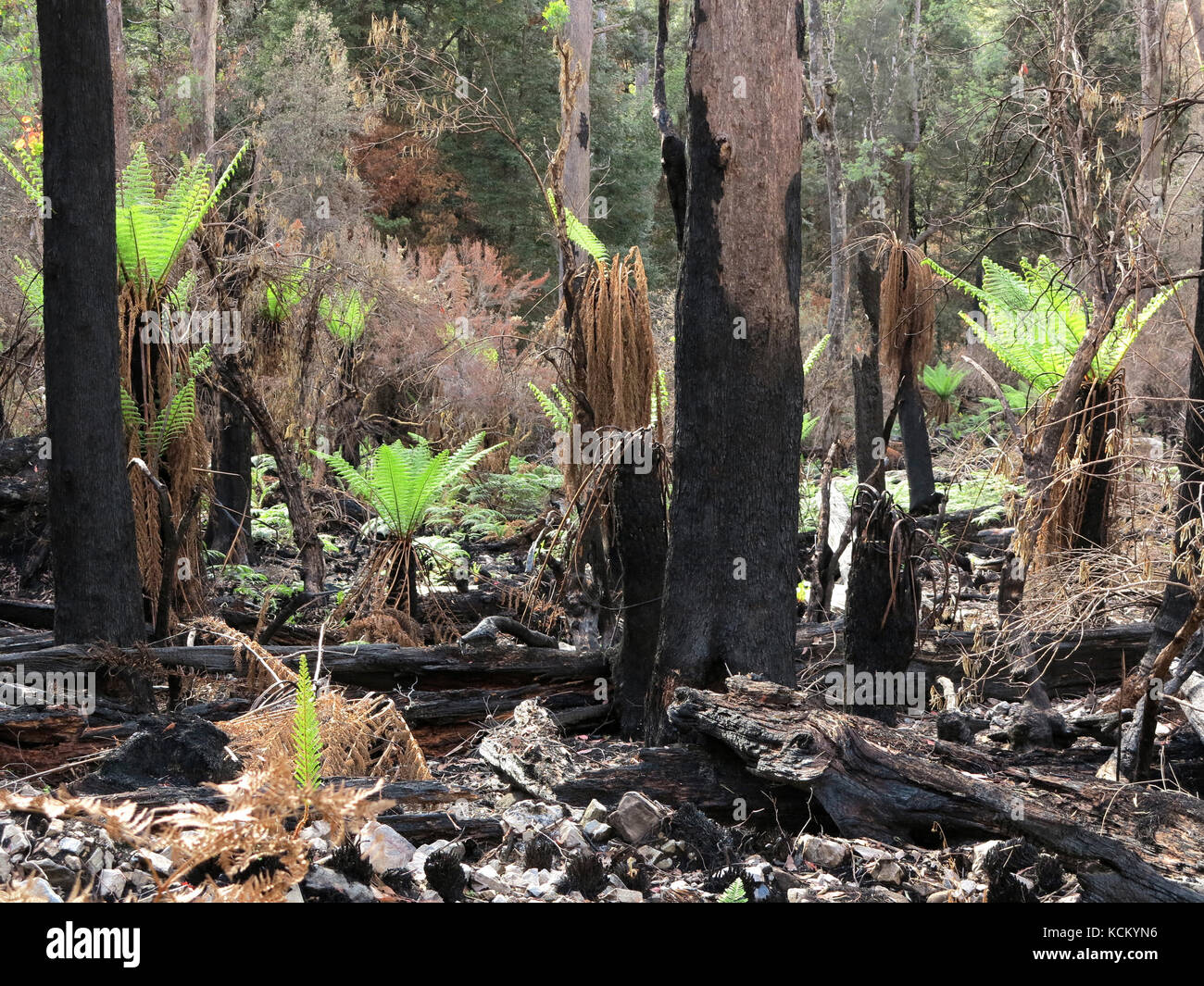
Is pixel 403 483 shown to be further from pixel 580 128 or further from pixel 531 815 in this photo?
pixel 580 128

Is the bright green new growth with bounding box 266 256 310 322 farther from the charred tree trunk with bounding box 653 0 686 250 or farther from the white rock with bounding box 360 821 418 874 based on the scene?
the white rock with bounding box 360 821 418 874

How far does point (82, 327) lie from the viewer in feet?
18.7

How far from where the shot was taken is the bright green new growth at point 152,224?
22.0 feet

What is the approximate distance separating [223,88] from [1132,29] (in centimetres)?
1761

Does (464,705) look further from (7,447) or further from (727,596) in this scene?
(7,447)

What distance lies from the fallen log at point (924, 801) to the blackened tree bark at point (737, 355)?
773mm

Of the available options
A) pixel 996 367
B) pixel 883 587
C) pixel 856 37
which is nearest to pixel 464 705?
pixel 883 587

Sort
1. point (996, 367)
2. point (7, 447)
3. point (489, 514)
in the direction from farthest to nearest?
point (996, 367)
point (489, 514)
point (7, 447)

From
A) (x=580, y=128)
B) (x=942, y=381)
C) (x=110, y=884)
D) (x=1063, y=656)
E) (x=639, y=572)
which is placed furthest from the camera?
(x=942, y=381)

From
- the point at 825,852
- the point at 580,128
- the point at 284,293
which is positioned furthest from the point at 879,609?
the point at 580,128

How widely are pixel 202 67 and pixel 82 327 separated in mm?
14411

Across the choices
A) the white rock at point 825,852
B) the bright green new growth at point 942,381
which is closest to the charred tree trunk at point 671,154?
the white rock at point 825,852

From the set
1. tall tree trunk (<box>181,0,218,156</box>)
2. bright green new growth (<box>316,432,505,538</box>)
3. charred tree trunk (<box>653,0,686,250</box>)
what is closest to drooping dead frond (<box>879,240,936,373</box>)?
charred tree trunk (<box>653,0,686,250</box>)

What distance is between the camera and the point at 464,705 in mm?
5961
